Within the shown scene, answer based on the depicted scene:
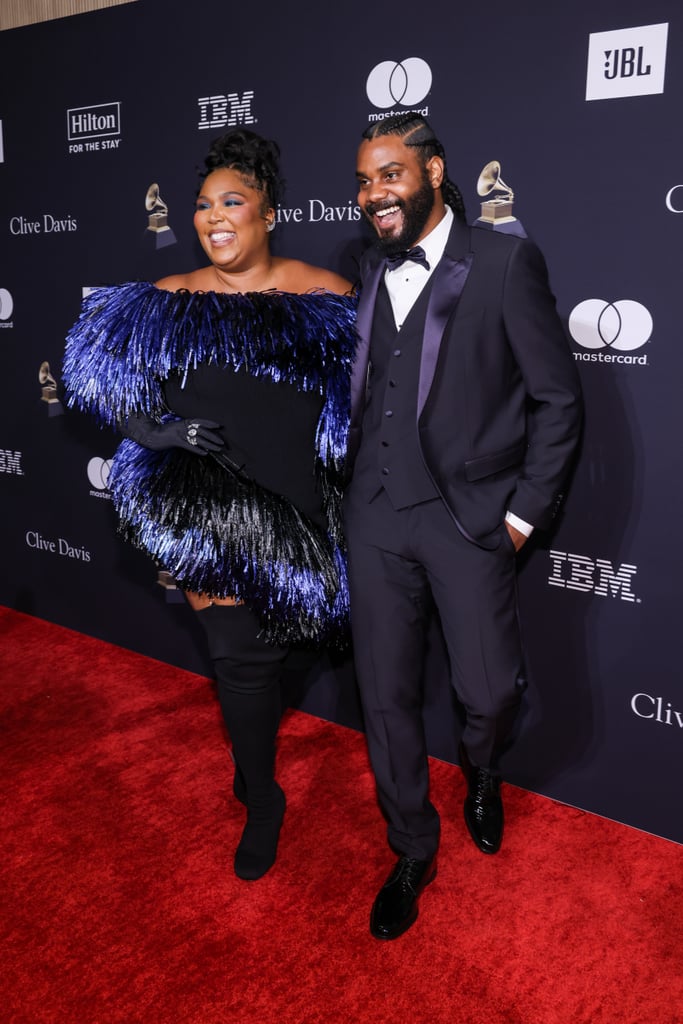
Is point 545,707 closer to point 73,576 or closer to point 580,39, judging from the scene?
point 580,39

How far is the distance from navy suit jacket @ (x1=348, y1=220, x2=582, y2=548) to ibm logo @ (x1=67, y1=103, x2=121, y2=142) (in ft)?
5.00

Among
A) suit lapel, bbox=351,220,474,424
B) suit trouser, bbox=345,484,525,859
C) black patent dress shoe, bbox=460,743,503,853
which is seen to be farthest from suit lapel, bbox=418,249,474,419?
black patent dress shoe, bbox=460,743,503,853

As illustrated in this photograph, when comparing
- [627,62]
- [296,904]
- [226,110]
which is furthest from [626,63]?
[296,904]

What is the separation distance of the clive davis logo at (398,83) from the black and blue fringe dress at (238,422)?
675 millimetres

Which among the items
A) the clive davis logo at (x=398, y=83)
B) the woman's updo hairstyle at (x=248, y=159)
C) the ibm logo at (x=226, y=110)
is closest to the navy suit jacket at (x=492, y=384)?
the woman's updo hairstyle at (x=248, y=159)

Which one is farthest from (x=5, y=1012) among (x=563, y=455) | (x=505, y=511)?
(x=563, y=455)

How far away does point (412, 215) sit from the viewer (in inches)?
72.9

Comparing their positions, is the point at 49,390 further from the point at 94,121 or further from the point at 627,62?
the point at 627,62

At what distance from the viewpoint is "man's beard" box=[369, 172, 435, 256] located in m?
1.85

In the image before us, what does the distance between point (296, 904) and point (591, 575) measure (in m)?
1.07

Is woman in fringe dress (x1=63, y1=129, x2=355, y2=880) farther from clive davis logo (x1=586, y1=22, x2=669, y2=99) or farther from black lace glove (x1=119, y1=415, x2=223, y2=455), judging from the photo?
clive davis logo (x1=586, y1=22, x2=669, y2=99)

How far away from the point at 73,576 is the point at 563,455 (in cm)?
235

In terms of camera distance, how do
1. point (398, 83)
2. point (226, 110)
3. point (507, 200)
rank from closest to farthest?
point (507, 200), point (398, 83), point (226, 110)

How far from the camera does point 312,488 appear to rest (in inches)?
82.3
